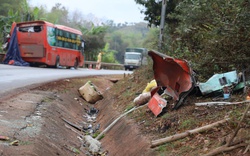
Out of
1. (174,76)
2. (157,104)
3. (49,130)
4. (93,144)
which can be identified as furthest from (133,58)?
(49,130)

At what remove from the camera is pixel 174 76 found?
8.16m

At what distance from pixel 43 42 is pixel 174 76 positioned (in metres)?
18.0

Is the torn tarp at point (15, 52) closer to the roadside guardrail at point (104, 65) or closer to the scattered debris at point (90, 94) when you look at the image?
the scattered debris at point (90, 94)

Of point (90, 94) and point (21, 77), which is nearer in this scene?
point (90, 94)

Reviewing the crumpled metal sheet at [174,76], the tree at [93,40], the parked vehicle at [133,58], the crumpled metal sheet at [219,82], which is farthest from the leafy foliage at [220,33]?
the tree at [93,40]

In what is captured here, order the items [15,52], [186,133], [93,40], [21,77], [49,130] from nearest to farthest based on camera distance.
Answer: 1. [186,133]
2. [49,130]
3. [21,77]
4. [15,52]
5. [93,40]

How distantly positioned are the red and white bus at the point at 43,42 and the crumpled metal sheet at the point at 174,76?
17331mm

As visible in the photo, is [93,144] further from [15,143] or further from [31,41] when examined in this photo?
[31,41]

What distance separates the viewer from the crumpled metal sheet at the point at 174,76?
7445mm

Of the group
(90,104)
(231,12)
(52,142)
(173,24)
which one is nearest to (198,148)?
(52,142)

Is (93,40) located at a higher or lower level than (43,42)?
higher

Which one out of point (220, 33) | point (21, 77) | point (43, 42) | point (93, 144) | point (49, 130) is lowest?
point (93, 144)

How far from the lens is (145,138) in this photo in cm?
637

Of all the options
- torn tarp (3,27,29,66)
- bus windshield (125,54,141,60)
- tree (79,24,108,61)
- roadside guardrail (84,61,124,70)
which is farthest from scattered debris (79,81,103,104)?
tree (79,24,108,61)
